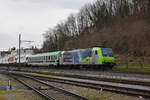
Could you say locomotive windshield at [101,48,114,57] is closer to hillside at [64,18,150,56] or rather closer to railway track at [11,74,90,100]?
hillside at [64,18,150,56]

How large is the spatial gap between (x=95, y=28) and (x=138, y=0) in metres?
21.4

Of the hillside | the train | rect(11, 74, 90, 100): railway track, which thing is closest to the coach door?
the train

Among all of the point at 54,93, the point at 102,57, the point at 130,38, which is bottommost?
the point at 54,93

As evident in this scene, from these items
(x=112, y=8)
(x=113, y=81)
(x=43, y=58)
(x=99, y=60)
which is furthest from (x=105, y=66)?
(x=112, y=8)

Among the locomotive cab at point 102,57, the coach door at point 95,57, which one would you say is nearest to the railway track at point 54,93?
the locomotive cab at point 102,57

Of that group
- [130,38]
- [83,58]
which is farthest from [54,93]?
[130,38]

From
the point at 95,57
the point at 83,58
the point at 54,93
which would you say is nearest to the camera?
the point at 54,93

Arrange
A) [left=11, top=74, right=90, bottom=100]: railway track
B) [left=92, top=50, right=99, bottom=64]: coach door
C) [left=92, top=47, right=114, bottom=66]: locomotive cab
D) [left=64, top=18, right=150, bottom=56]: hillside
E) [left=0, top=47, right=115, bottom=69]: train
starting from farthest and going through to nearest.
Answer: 1. [left=64, top=18, right=150, bottom=56]: hillside
2. [left=92, top=50, right=99, bottom=64]: coach door
3. [left=0, top=47, right=115, bottom=69]: train
4. [left=92, top=47, right=114, bottom=66]: locomotive cab
5. [left=11, top=74, right=90, bottom=100]: railway track

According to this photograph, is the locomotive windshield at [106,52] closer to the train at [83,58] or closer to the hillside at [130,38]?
the train at [83,58]

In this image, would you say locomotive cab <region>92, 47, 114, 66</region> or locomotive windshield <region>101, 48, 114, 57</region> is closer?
locomotive cab <region>92, 47, 114, 66</region>

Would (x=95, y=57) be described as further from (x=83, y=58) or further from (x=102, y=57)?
(x=83, y=58)

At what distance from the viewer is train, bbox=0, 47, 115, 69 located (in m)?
32.3

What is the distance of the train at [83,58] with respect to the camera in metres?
32.3

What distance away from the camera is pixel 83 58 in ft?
118
